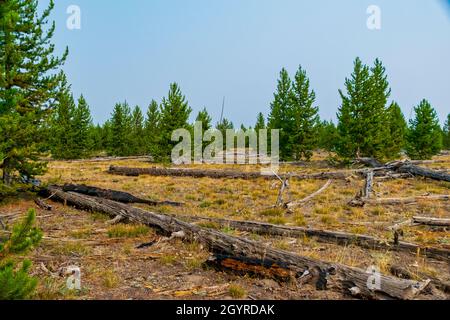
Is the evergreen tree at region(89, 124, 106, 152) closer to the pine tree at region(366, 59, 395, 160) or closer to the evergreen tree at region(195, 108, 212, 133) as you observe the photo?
the evergreen tree at region(195, 108, 212, 133)

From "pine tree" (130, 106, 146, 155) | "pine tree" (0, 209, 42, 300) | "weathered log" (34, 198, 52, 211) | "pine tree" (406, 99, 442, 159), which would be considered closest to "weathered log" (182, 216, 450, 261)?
"weathered log" (34, 198, 52, 211)

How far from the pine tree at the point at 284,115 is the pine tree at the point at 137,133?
2417 centimetres

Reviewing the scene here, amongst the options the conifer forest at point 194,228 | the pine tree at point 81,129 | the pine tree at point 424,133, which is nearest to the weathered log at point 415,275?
the conifer forest at point 194,228

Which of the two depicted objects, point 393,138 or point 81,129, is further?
point 81,129

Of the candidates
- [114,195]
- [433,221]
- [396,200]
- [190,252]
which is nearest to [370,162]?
[396,200]

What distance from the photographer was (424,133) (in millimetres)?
35469

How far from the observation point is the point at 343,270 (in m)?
5.12

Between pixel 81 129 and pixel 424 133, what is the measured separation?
42.8 meters

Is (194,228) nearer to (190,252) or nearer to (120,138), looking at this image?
(190,252)

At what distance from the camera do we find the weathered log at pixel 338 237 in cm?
649

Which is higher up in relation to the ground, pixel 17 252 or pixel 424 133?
pixel 424 133

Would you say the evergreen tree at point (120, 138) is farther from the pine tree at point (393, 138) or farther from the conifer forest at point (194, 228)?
the pine tree at point (393, 138)

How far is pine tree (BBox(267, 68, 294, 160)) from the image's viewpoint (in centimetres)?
3531
